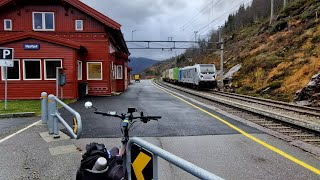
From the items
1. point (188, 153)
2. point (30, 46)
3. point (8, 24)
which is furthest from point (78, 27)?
point (188, 153)

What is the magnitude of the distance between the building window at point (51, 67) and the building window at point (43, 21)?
3964mm

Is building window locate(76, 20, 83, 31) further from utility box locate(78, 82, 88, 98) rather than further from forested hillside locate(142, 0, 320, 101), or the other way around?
forested hillside locate(142, 0, 320, 101)

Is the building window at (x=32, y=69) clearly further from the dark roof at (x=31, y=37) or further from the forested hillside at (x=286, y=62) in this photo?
the forested hillside at (x=286, y=62)

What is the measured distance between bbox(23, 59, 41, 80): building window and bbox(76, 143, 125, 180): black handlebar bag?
18.2m

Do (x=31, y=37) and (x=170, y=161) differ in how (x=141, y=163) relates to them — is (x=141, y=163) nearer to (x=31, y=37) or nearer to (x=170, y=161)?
(x=170, y=161)

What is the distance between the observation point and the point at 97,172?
3.52 metres

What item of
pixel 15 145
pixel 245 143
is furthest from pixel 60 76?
pixel 245 143

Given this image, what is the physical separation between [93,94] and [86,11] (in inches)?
238

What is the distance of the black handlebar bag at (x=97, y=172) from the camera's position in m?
3.54

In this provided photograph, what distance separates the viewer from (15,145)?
7.62 metres

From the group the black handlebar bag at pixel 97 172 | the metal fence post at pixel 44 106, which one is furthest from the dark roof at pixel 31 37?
the black handlebar bag at pixel 97 172

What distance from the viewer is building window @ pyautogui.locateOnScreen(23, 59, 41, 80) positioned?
67.3ft

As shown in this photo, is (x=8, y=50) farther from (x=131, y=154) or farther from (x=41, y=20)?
(x=131, y=154)

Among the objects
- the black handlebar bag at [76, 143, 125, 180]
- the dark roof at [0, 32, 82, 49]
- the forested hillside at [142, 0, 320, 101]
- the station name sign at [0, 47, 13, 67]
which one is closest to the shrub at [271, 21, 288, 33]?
the forested hillside at [142, 0, 320, 101]
